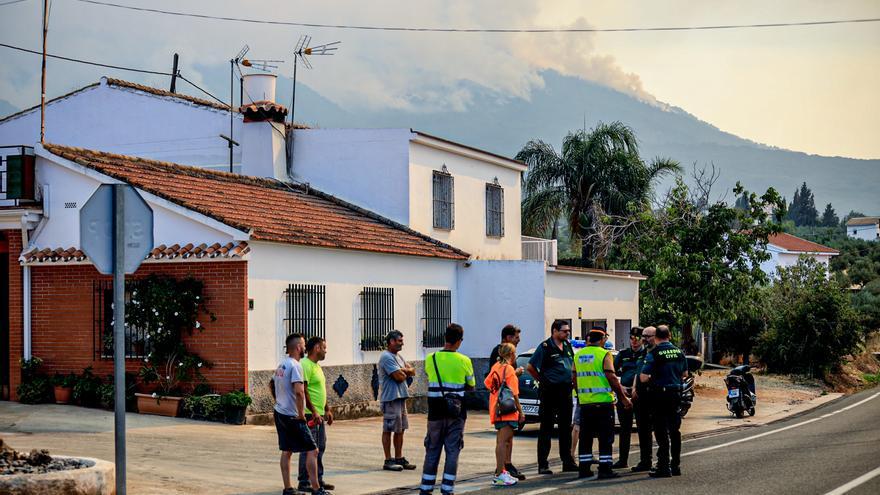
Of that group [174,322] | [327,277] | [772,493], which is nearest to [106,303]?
[174,322]

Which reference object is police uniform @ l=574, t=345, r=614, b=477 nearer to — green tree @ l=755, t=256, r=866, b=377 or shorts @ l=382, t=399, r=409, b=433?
shorts @ l=382, t=399, r=409, b=433

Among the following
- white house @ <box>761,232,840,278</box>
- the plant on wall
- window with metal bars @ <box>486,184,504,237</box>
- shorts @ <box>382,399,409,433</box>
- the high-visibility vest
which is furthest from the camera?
white house @ <box>761,232,840,278</box>

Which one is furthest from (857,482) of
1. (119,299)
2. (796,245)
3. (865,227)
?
(865,227)

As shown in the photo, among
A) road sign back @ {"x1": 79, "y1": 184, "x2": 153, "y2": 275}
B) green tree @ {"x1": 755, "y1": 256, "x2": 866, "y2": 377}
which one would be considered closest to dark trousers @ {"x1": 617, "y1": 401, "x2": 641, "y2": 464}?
road sign back @ {"x1": 79, "y1": 184, "x2": 153, "y2": 275}

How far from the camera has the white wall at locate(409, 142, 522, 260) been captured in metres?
28.7

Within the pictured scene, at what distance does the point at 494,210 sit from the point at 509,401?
19.1 meters

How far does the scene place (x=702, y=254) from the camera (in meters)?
32.8

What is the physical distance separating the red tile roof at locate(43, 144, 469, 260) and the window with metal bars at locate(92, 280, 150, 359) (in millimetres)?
2075

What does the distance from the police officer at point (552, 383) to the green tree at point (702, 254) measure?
59.0 ft

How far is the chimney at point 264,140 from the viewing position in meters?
29.1

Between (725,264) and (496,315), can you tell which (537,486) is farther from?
(725,264)

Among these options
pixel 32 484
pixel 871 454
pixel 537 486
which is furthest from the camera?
pixel 871 454

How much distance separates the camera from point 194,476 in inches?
545

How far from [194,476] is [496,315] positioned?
1462 centimetres
